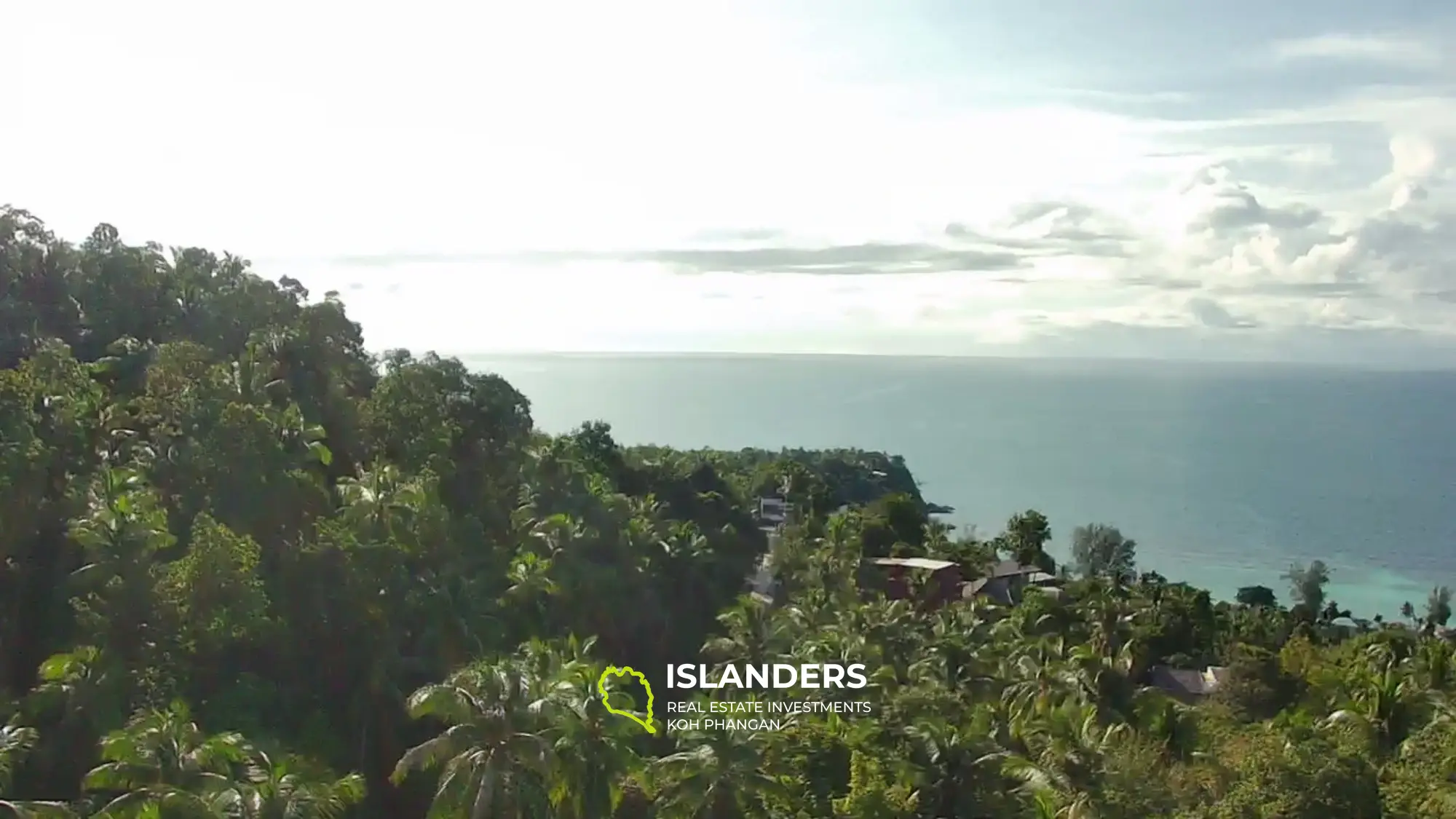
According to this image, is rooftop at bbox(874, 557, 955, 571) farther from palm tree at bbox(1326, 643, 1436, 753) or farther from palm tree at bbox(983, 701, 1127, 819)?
palm tree at bbox(983, 701, 1127, 819)

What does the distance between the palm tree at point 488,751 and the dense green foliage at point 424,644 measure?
0.12 ft

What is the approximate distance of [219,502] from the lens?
55.8 ft

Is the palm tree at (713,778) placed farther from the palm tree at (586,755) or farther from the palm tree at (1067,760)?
the palm tree at (1067,760)

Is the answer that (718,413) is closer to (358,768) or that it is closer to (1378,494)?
(1378,494)

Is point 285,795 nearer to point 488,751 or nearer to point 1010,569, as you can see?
point 488,751

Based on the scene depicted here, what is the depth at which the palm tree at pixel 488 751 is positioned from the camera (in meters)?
10.6

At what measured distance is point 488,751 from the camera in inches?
427

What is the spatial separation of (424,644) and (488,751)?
23.4 feet

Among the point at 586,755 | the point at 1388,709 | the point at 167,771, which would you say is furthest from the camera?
the point at 1388,709

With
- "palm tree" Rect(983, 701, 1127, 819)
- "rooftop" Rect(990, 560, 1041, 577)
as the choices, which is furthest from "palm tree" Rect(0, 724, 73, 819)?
"rooftop" Rect(990, 560, 1041, 577)

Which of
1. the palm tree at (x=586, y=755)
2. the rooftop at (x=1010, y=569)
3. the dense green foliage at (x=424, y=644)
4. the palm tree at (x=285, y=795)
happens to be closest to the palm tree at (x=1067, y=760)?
the dense green foliage at (x=424, y=644)

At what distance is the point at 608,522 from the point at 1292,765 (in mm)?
15569

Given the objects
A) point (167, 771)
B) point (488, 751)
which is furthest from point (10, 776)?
point (488, 751)

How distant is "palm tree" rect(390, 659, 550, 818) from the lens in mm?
10602
